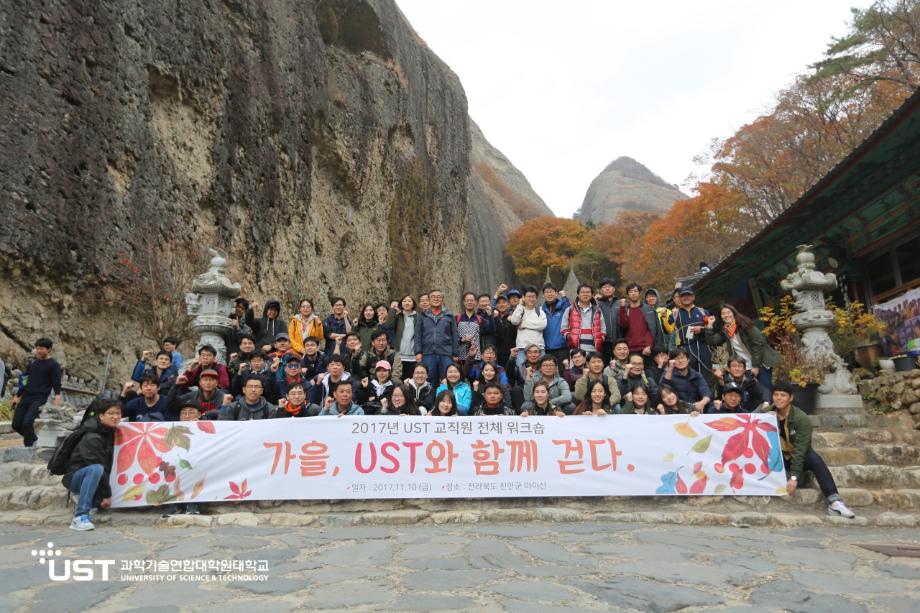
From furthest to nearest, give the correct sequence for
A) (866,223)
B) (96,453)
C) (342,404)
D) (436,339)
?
(866,223), (436,339), (342,404), (96,453)

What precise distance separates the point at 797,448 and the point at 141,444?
603 cm

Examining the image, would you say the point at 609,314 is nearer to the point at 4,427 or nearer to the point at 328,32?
the point at 4,427

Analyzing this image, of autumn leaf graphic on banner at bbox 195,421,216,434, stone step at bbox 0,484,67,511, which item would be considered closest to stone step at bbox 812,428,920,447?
autumn leaf graphic on banner at bbox 195,421,216,434

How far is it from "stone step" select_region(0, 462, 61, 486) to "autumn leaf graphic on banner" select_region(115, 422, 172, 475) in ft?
3.64

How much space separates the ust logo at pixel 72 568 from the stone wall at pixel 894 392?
26.2 feet

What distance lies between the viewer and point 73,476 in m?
4.85

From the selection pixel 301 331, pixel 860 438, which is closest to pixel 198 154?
pixel 301 331

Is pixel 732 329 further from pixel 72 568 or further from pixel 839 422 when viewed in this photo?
pixel 72 568

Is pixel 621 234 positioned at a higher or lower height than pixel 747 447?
higher

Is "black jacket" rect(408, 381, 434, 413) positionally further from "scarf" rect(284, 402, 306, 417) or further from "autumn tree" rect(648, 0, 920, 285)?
"autumn tree" rect(648, 0, 920, 285)

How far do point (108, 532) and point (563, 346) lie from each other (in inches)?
201

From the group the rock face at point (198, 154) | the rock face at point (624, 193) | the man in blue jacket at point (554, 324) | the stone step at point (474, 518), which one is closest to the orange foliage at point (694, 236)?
the rock face at point (198, 154)

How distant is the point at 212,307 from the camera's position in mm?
7410

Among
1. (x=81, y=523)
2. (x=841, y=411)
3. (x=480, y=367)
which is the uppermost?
(x=480, y=367)
